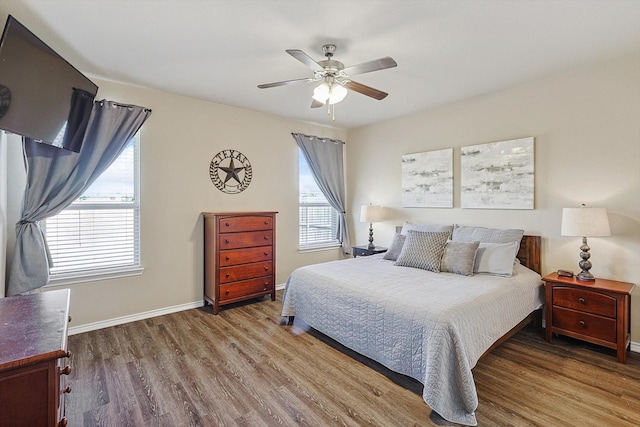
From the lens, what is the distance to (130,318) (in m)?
3.38

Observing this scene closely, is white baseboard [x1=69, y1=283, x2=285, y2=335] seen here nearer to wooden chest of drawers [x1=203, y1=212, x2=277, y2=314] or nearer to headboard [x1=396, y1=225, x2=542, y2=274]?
wooden chest of drawers [x1=203, y1=212, x2=277, y2=314]

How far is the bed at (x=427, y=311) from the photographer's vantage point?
1909 mm

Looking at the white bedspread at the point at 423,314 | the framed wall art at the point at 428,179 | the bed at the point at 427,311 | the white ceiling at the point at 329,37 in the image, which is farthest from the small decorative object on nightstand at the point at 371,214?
the white ceiling at the point at 329,37

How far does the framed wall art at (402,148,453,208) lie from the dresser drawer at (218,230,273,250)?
2.00 metres

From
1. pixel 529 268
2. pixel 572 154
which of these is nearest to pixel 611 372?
pixel 529 268

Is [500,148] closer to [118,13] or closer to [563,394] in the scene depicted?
[563,394]

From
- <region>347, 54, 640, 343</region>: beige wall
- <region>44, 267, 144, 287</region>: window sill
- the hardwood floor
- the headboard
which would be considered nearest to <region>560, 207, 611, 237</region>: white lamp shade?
<region>347, 54, 640, 343</region>: beige wall

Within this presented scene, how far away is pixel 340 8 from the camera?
2.02m

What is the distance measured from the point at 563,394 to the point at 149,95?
179 inches

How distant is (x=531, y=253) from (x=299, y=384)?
2.70m

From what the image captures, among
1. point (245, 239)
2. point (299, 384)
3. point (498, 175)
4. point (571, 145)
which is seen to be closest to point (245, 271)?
point (245, 239)

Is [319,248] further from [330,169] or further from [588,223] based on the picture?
[588,223]

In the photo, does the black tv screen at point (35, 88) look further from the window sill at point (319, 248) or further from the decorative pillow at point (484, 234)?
the decorative pillow at point (484, 234)

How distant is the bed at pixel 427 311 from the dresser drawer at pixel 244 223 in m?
0.98
